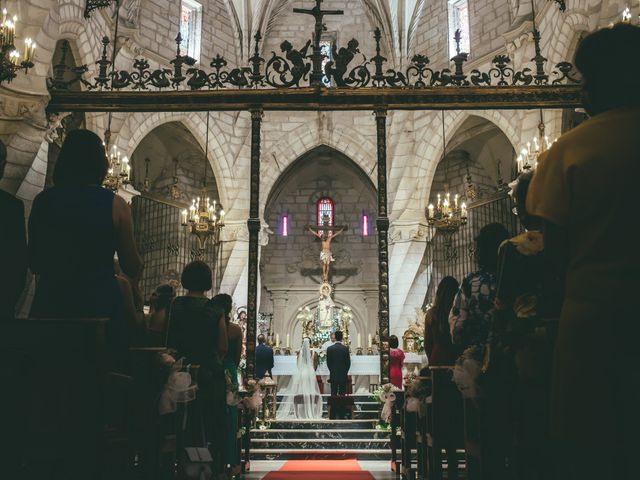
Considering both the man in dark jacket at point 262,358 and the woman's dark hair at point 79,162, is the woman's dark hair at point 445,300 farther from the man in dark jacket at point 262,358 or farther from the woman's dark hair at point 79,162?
the man in dark jacket at point 262,358

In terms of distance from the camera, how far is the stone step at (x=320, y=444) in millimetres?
7980

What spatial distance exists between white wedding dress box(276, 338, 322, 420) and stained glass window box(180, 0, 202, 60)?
926 centimetres

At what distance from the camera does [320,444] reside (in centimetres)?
844

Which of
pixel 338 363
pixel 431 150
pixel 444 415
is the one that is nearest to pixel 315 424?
pixel 338 363

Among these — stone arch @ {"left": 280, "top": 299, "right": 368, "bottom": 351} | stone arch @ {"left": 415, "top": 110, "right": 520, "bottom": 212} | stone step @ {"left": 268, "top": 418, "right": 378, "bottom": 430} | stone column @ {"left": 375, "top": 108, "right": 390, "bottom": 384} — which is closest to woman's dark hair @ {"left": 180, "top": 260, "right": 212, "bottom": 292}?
stone column @ {"left": 375, "top": 108, "right": 390, "bottom": 384}

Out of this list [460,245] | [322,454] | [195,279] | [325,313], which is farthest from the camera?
[325,313]

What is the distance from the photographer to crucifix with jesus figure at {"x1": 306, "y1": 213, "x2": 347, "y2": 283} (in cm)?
1958

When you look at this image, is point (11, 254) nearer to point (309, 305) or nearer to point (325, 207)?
point (309, 305)

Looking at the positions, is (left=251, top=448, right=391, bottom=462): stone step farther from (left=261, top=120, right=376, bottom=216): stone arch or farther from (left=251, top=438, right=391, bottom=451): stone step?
(left=261, top=120, right=376, bottom=216): stone arch

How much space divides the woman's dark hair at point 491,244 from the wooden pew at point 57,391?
1.99m

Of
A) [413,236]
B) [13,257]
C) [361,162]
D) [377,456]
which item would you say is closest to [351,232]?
[361,162]

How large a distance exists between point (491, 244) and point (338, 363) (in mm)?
7938

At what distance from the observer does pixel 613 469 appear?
1555 mm

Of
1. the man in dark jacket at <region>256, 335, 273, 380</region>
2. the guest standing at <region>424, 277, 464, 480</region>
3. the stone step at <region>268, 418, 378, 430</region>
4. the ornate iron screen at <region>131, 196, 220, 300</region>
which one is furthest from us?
the ornate iron screen at <region>131, 196, 220, 300</region>
